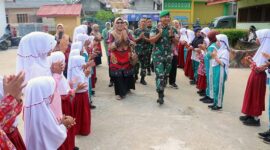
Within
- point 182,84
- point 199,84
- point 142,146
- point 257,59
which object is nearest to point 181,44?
point 182,84

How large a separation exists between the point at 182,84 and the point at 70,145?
4.86m

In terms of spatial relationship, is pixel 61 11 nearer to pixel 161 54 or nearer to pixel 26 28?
pixel 26 28

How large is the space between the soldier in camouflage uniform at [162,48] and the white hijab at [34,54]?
10.1 feet

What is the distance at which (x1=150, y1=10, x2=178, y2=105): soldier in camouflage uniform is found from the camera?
230 inches

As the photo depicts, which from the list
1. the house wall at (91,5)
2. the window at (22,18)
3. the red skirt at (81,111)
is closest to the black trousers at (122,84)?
the red skirt at (81,111)

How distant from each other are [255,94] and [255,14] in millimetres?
10096

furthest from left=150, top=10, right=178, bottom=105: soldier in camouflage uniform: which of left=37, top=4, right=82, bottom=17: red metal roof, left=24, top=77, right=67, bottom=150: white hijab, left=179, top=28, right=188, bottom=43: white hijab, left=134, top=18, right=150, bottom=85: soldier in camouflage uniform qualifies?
left=37, top=4, right=82, bottom=17: red metal roof

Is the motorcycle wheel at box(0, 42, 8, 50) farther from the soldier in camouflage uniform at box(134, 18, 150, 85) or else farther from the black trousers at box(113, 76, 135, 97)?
the black trousers at box(113, 76, 135, 97)

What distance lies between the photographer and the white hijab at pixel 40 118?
2.43 meters

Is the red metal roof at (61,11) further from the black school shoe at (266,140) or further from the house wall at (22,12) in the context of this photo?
the black school shoe at (266,140)

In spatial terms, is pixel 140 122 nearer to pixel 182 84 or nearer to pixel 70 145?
pixel 70 145

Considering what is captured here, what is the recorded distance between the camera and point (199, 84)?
6664mm

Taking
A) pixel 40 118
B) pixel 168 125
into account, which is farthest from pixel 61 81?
pixel 168 125

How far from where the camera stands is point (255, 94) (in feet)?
15.3
